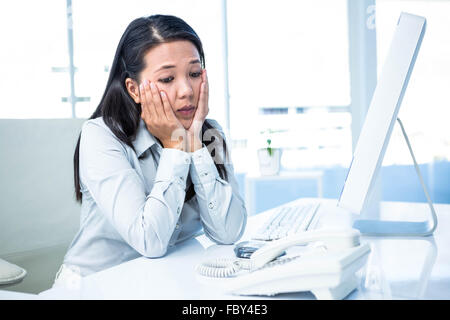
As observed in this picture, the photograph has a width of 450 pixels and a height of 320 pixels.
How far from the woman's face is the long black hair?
21mm

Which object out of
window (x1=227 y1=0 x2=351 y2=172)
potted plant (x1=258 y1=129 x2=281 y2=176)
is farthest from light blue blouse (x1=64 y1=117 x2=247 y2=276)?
window (x1=227 y1=0 x2=351 y2=172)

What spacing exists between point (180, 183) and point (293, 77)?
12.3 ft

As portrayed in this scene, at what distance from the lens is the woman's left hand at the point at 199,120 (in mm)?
1026

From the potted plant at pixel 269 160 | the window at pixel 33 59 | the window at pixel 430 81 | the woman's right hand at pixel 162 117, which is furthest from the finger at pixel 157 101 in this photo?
the window at pixel 430 81

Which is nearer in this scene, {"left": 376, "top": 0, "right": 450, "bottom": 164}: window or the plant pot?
the plant pot

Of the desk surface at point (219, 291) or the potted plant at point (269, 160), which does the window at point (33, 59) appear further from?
the desk surface at point (219, 291)

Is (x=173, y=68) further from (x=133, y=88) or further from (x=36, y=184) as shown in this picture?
(x=36, y=184)

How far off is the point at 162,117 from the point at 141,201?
0.77 feet

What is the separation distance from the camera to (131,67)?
1.09m

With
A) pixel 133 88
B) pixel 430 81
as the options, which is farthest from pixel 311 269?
pixel 430 81

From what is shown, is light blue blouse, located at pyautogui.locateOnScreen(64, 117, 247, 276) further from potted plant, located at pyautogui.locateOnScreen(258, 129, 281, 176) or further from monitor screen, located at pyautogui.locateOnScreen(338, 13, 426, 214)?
potted plant, located at pyautogui.locateOnScreen(258, 129, 281, 176)

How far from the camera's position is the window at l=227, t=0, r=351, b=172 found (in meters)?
4.20
